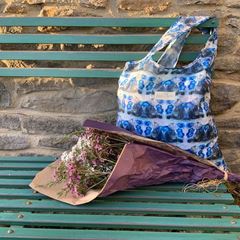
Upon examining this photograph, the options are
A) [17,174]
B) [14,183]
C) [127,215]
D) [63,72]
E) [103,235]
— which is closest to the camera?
[103,235]

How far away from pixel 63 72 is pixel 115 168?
0.74 metres

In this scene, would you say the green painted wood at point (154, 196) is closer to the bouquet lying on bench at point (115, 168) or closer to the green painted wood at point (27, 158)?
the bouquet lying on bench at point (115, 168)

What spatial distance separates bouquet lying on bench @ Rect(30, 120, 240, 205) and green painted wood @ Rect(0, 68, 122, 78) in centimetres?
39

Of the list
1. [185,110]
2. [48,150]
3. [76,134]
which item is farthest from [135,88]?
[48,150]

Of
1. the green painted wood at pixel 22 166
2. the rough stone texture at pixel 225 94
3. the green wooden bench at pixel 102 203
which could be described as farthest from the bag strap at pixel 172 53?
the green painted wood at pixel 22 166

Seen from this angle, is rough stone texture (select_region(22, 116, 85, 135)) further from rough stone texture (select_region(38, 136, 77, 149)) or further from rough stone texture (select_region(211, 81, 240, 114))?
rough stone texture (select_region(211, 81, 240, 114))

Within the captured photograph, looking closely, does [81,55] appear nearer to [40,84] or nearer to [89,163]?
[40,84]

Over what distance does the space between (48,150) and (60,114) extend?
0.22 meters

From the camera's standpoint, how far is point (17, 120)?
8.87ft

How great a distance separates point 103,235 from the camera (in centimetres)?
178

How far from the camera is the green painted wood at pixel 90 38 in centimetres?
249

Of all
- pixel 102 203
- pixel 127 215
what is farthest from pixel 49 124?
pixel 127 215

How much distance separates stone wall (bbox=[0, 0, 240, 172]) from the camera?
2549 millimetres

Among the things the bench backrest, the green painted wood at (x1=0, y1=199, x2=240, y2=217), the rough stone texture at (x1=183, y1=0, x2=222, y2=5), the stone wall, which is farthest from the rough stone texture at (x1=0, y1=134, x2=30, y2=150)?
the rough stone texture at (x1=183, y1=0, x2=222, y2=5)
